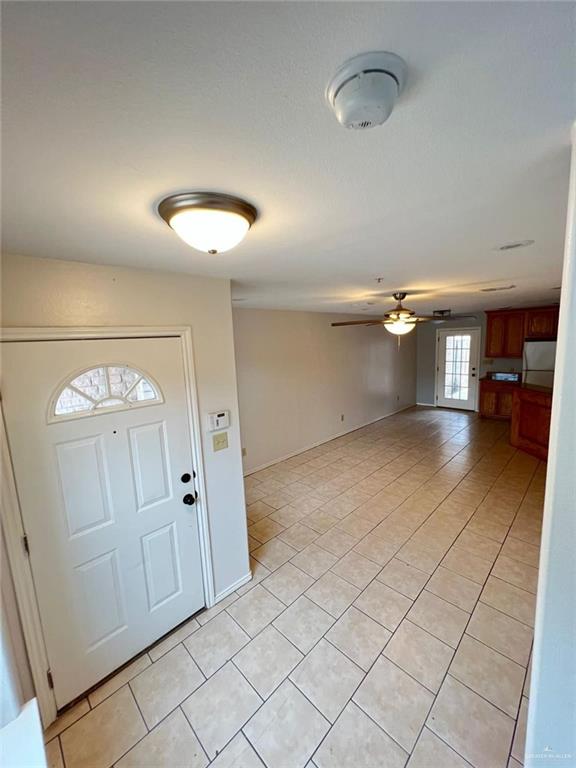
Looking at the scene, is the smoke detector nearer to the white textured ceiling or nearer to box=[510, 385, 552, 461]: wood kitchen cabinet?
the white textured ceiling

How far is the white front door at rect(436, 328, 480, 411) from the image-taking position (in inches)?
283

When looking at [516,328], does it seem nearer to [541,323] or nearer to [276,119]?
[541,323]

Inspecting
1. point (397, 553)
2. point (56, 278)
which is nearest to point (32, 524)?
point (56, 278)

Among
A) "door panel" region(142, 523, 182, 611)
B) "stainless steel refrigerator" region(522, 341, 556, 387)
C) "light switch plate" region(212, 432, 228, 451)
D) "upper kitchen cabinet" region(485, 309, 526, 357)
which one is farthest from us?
"upper kitchen cabinet" region(485, 309, 526, 357)

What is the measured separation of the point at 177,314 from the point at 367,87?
167 centimetres

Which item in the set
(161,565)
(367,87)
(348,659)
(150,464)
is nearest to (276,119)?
(367,87)

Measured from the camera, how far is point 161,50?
517 millimetres

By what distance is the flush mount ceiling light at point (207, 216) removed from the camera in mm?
1010

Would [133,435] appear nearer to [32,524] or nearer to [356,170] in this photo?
[32,524]

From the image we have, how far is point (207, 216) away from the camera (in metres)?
1.03

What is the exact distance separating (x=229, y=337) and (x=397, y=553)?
2.40 meters

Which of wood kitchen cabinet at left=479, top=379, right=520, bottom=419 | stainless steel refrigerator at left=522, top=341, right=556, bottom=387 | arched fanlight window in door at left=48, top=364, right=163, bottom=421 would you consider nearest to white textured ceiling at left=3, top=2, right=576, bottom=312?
arched fanlight window in door at left=48, top=364, right=163, bottom=421

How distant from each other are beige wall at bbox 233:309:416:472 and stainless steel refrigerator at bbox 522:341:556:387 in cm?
256

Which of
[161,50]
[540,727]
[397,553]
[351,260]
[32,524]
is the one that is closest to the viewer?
[161,50]
